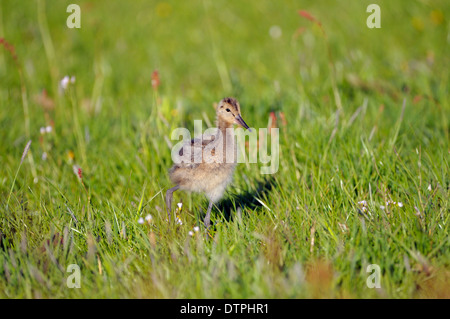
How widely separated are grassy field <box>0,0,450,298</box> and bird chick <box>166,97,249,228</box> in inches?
8.5

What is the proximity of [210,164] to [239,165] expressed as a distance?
815mm

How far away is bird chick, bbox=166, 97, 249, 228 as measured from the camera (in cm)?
361

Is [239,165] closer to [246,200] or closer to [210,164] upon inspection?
[246,200]

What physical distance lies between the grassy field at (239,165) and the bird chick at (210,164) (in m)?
0.22

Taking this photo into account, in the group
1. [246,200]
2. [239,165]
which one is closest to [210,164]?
[246,200]

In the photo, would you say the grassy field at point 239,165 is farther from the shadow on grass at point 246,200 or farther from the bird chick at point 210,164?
the bird chick at point 210,164

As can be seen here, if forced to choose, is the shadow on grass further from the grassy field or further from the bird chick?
the bird chick

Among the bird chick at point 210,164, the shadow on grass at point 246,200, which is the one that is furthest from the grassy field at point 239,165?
the bird chick at point 210,164

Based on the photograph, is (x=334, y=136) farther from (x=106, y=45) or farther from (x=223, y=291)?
(x=106, y=45)

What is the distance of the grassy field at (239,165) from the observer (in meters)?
2.83

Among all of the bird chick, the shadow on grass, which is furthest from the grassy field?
the bird chick

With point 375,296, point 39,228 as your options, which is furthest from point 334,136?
Result: point 39,228
